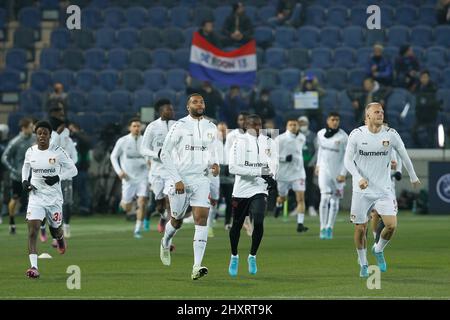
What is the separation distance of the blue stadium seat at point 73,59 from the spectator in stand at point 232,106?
21.5 feet

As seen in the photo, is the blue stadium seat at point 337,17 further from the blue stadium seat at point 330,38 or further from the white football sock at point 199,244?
the white football sock at point 199,244

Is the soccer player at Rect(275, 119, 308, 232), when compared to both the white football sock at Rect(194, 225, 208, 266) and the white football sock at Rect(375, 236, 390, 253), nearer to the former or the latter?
the white football sock at Rect(375, 236, 390, 253)

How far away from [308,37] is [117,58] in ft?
20.6

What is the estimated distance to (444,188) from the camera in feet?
112

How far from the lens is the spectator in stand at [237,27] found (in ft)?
123

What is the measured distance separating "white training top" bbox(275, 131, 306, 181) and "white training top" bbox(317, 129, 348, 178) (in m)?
1.94

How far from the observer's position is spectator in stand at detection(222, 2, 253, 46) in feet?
123

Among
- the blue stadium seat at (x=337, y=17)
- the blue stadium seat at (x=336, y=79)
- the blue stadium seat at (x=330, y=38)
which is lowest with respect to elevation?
the blue stadium seat at (x=336, y=79)

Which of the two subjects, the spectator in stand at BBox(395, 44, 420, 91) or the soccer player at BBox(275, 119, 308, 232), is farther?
the spectator in stand at BBox(395, 44, 420, 91)

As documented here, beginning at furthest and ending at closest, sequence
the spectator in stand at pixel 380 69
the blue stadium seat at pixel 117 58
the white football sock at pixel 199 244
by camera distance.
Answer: the blue stadium seat at pixel 117 58, the spectator in stand at pixel 380 69, the white football sock at pixel 199 244

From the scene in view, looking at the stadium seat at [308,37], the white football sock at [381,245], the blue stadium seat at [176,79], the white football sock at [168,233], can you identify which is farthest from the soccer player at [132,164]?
the stadium seat at [308,37]

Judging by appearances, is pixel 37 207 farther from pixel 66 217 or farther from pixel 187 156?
pixel 66 217

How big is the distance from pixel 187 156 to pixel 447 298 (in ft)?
16.6

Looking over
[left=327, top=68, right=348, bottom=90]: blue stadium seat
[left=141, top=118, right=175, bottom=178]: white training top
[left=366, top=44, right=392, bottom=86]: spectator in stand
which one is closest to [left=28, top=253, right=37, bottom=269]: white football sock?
[left=141, top=118, right=175, bottom=178]: white training top
